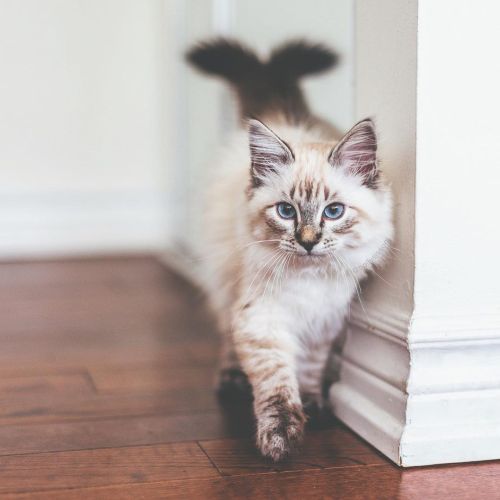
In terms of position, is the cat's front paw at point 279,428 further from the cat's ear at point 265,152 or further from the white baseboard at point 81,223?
the white baseboard at point 81,223

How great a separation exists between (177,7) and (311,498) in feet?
8.23

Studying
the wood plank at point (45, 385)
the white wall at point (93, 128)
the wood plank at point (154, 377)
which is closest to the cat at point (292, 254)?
the wood plank at point (154, 377)

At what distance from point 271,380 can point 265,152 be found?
1.28ft

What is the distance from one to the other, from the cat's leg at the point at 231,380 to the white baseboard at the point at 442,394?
375 millimetres

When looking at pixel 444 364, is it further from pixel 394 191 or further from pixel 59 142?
pixel 59 142

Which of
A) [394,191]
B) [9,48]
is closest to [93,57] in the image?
[9,48]

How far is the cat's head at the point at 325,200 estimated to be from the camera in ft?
3.99

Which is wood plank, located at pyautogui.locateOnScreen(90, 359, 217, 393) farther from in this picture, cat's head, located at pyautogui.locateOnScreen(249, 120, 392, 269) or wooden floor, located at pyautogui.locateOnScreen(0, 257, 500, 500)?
cat's head, located at pyautogui.locateOnScreen(249, 120, 392, 269)

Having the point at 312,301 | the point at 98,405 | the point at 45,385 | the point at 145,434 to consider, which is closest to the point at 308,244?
the point at 312,301

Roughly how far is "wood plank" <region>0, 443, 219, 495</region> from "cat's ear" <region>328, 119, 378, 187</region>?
1.74ft

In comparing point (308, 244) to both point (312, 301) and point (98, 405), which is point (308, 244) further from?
point (98, 405)

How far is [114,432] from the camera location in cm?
135

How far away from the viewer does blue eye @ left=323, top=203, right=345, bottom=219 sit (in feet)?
4.06

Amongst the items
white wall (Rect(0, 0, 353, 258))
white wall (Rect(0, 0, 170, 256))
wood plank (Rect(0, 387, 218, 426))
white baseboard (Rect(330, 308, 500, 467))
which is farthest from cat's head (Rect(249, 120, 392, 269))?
white wall (Rect(0, 0, 170, 256))
